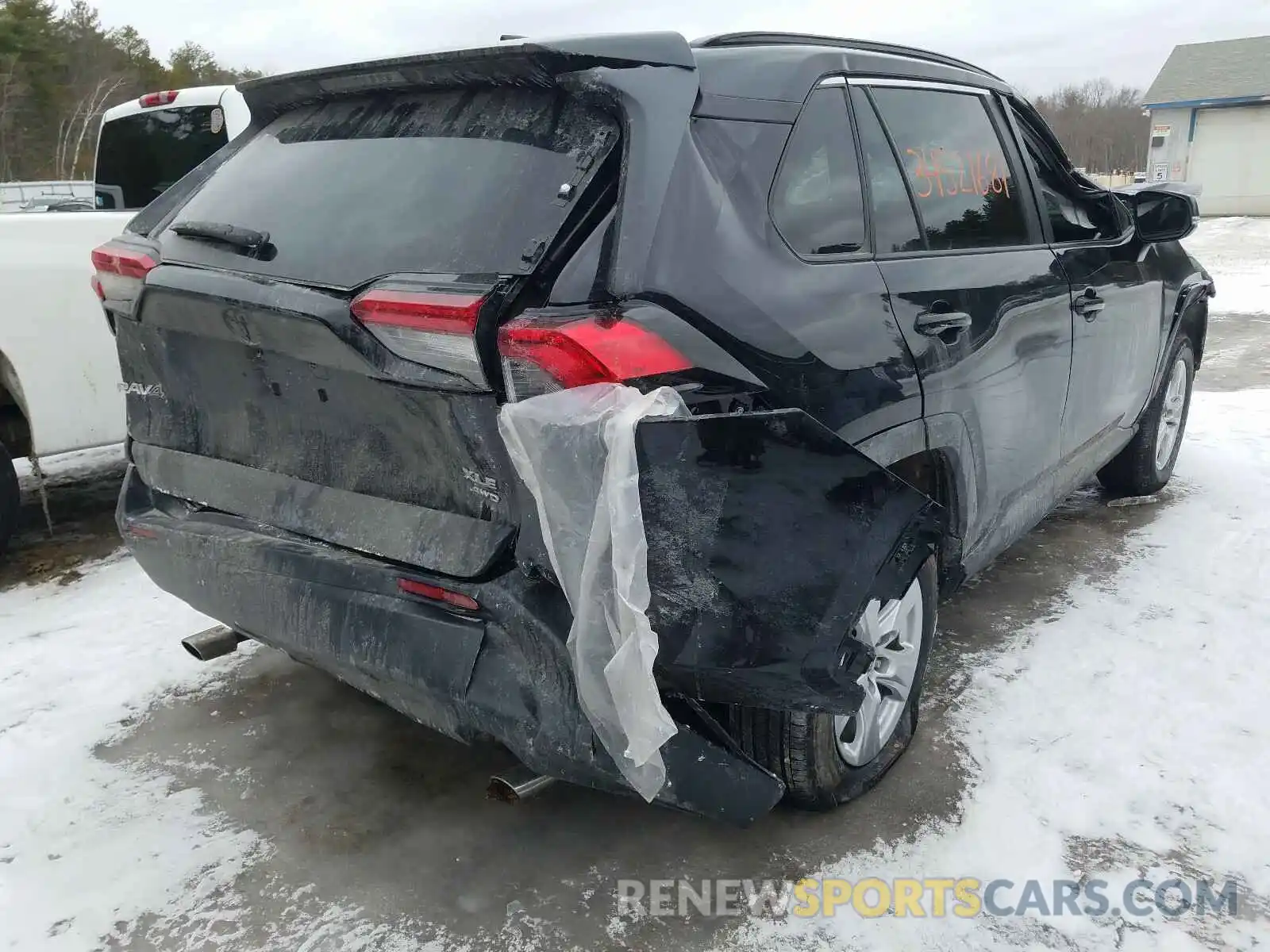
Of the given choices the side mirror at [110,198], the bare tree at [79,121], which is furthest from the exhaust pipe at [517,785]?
the bare tree at [79,121]

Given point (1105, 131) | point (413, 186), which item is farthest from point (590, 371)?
point (1105, 131)

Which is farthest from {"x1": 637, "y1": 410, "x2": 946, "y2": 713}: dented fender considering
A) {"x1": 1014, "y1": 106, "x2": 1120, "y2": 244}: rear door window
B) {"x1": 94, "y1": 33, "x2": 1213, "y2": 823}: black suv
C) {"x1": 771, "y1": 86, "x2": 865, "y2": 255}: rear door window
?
{"x1": 1014, "y1": 106, "x2": 1120, "y2": 244}: rear door window

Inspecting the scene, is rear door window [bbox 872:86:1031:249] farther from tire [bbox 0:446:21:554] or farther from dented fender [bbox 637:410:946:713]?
tire [bbox 0:446:21:554]

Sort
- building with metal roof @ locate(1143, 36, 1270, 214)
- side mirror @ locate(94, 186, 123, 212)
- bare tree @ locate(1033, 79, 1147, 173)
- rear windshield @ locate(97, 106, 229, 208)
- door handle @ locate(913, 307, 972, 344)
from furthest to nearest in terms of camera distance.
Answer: bare tree @ locate(1033, 79, 1147, 173) < building with metal roof @ locate(1143, 36, 1270, 214) < side mirror @ locate(94, 186, 123, 212) < rear windshield @ locate(97, 106, 229, 208) < door handle @ locate(913, 307, 972, 344)

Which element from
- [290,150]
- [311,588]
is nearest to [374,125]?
[290,150]

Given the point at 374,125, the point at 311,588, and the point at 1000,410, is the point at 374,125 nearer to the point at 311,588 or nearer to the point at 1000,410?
the point at 311,588

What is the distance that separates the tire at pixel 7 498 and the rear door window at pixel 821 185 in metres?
3.60

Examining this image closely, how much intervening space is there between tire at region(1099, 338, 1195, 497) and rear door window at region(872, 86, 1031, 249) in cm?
183

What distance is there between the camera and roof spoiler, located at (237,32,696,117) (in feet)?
6.89

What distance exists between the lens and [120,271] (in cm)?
271

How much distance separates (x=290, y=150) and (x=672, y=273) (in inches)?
49.1

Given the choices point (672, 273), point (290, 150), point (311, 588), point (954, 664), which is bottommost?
point (954, 664)

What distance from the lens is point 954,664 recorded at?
11.2 ft

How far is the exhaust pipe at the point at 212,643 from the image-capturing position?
9.95ft
